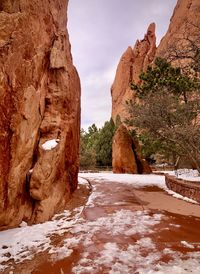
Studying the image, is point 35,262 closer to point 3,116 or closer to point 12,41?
point 3,116

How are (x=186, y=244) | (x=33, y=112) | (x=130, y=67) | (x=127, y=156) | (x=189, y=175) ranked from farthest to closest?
(x=130, y=67), (x=127, y=156), (x=189, y=175), (x=33, y=112), (x=186, y=244)

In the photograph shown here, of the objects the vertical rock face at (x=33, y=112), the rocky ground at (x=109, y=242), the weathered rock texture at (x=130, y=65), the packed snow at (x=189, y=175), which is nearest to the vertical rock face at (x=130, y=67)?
the weathered rock texture at (x=130, y=65)

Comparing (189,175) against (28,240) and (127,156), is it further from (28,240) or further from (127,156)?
(28,240)

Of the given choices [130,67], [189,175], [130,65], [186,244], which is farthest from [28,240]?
[130,65]

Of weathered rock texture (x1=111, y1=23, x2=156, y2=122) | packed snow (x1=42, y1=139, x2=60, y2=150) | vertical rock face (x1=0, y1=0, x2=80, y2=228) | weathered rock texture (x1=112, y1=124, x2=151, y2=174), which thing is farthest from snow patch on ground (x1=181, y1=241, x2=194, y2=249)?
weathered rock texture (x1=111, y1=23, x2=156, y2=122)

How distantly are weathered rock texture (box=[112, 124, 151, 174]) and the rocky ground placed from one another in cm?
1183

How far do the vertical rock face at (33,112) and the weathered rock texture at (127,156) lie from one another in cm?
1133

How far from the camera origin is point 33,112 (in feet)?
21.7

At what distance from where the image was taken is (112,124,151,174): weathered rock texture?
20109mm

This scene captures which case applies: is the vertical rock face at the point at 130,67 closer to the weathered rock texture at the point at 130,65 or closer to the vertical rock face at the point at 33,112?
the weathered rock texture at the point at 130,65

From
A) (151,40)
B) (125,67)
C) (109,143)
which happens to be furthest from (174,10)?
(109,143)

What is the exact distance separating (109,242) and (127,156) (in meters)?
15.4

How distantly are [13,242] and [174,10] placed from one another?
5769 centimetres

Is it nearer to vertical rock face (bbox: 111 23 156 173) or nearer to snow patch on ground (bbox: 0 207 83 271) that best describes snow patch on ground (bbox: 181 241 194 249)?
snow patch on ground (bbox: 0 207 83 271)
